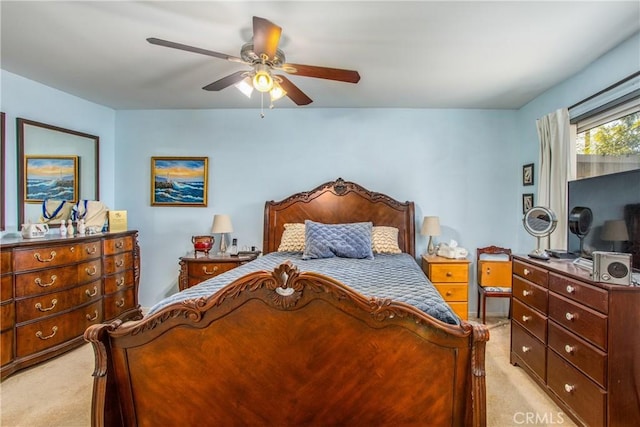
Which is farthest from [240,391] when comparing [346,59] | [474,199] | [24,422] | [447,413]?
[474,199]

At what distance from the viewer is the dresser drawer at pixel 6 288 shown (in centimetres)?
229

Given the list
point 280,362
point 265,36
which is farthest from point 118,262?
point 265,36

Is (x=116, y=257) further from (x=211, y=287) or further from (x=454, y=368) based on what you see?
(x=454, y=368)

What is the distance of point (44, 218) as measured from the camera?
3.03 m

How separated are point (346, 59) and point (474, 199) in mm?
2299

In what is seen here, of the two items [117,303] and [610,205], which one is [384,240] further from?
[117,303]

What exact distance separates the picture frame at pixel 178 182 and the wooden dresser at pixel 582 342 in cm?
346

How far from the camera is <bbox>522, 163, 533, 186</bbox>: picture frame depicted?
335 cm

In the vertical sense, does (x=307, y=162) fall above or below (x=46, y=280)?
above

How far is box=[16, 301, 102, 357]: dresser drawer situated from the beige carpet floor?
17cm

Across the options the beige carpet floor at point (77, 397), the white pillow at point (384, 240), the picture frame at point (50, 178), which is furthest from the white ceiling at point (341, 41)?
the beige carpet floor at point (77, 397)

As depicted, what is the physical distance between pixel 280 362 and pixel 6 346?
7.82 ft

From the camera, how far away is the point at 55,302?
2613mm

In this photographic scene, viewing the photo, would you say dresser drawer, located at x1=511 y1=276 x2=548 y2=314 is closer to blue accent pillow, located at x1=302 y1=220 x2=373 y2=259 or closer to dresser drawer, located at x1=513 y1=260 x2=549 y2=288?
dresser drawer, located at x1=513 y1=260 x2=549 y2=288
